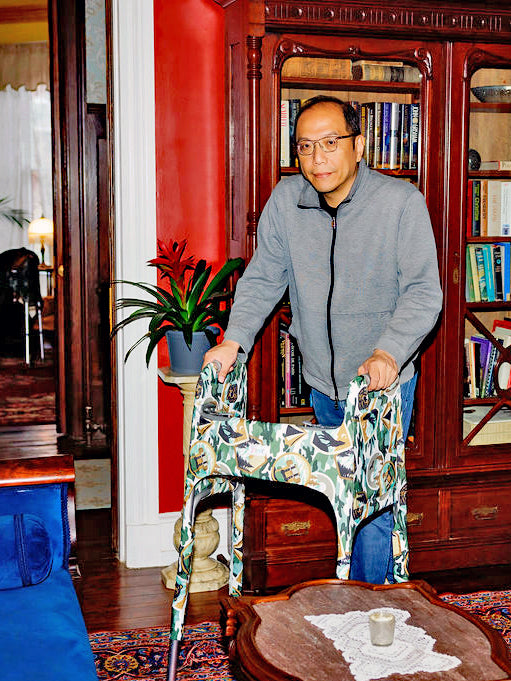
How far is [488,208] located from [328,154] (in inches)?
49.2

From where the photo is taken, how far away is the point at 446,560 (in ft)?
11.6

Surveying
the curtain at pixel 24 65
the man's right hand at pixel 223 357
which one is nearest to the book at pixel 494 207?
the man's right hand at pixel 223 357

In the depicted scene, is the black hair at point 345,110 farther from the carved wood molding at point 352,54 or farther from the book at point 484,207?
the book at point 484,207

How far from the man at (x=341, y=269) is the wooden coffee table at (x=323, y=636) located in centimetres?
62

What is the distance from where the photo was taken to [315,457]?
2.11 meters

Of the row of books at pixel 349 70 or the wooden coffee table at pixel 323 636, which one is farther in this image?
the row of books at pixel 349 70

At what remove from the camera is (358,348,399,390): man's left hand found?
2.12 metres

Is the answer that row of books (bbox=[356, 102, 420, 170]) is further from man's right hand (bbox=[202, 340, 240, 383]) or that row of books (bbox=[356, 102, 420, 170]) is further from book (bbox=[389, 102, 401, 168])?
man's right hand (bbox=[202, 340, 240, 383])

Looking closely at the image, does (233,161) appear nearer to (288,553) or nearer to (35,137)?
(288,553)

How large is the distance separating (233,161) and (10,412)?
3.72 metres

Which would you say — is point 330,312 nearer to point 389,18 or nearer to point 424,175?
point 424,175

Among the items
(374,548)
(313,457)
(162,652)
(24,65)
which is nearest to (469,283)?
(374,548)

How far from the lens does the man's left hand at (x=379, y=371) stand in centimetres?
212

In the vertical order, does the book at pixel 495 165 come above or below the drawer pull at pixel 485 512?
above
